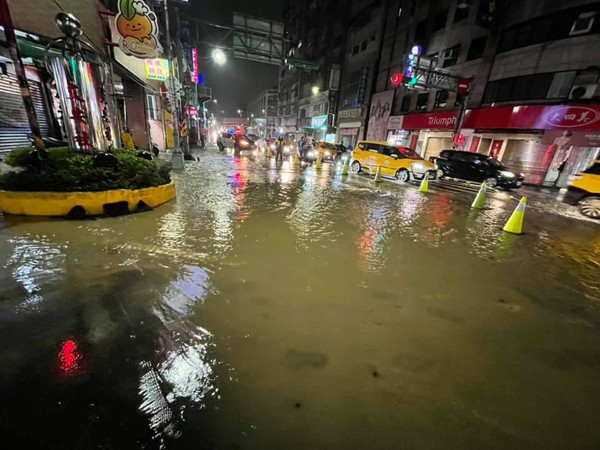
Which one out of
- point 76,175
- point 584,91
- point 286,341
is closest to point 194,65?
point 76,175

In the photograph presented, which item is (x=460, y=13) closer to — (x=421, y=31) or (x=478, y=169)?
(x=421, y=31)

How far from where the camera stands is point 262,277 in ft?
12.4

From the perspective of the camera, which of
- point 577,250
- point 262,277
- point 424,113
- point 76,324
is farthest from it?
point 424,113

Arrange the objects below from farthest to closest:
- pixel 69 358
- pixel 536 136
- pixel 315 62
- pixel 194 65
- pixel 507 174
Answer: pixel 315 62 < pixel 194 65 < pixel 536 136 < pixel 507 174 < pixel 69 358

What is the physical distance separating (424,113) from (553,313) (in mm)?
24452

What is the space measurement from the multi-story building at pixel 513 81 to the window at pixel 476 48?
8cm

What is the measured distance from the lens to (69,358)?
229 centimetres

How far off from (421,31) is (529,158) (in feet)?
52.4

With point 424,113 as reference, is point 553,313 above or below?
below

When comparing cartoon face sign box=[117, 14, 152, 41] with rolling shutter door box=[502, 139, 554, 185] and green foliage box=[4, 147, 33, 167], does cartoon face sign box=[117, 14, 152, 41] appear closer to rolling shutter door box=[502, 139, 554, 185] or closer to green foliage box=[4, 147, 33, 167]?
green foliage box=[4, 147, 33, 167]

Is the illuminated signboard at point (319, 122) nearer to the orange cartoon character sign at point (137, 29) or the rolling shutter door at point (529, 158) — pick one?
the rolling shutter door at point (529, 158)

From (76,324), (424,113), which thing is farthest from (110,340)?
(424,113)

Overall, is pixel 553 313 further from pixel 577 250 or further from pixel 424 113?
pixel 424 113

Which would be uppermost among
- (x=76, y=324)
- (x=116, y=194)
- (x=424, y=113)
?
(x=424, y=113)
